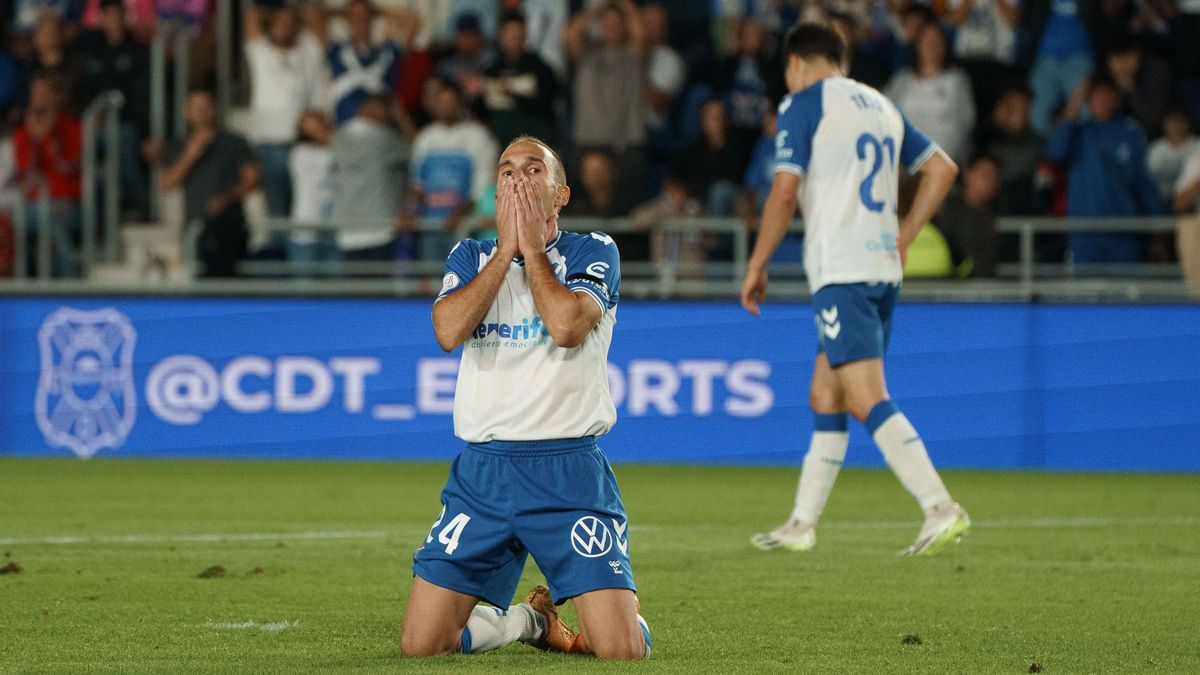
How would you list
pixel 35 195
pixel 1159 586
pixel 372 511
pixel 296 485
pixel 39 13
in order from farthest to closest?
pixel 39 13
pixel 35 195
pixel 296 485
pixel 372 511
pixel 1159 586

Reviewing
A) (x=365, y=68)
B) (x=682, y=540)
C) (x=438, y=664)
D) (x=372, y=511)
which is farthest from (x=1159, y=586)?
(x=365, y=68)

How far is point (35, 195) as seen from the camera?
53.0 feet

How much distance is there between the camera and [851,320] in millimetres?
8398

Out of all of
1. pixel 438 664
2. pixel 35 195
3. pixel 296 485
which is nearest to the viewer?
pixel 438 664

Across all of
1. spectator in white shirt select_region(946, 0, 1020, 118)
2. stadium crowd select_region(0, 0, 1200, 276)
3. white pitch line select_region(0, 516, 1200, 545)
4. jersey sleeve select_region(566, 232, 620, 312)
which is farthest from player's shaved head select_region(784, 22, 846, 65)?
spectator in white shirt select_region(946, 0, 1020, 118)

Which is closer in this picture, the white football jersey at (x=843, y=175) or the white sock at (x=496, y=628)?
the white sock at (x=496, y=628)

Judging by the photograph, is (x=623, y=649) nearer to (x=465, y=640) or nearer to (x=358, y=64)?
(x=465, y=640)

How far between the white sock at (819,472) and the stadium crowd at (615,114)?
216 inches

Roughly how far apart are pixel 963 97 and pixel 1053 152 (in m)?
0.81

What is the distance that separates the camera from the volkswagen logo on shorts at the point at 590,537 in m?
5.63

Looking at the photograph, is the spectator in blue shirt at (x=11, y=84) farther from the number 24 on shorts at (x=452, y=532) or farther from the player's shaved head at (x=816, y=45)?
the number 24 on shorts at (x=452, y=532)

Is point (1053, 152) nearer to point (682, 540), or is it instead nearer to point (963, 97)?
point (963, 97)

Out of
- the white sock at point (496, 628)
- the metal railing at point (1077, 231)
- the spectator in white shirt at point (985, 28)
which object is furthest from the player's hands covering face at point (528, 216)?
the spectator in white shirt at point (985, 28)

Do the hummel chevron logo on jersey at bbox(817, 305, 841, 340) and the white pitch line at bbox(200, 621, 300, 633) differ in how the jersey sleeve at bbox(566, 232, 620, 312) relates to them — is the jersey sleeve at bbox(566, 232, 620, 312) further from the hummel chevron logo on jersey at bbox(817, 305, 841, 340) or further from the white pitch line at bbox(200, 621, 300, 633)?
the hummel chevron logo on jersey at bbox(817, 305, 841, 340)
